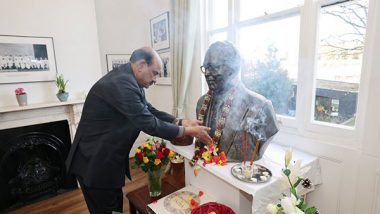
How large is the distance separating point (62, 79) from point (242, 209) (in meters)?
2.41

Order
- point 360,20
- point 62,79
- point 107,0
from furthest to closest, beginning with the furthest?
point 107,0
point 62,79
point 360,20

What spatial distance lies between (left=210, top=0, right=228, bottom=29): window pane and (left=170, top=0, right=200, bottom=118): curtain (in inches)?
6.4

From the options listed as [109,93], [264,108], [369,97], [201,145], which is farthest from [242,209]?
[109,93]

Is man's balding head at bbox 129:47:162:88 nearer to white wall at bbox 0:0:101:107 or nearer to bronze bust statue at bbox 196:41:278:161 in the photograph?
bronze bust statue at bbox 196:41:278:161

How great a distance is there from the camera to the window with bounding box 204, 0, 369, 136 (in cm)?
126

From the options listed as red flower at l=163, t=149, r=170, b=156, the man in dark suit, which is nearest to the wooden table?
the man in dark suit

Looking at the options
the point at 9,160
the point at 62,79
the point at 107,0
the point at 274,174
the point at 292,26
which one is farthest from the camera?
the point at 107,0

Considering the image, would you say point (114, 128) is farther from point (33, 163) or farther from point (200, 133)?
point (33, 163)

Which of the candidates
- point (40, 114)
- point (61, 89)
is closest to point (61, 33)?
point (61, 89)

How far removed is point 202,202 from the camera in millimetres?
1280


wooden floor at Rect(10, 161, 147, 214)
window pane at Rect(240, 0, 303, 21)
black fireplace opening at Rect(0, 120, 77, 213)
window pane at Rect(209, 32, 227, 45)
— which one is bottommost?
wooden floor at Rect(10, 161, 147, 214)

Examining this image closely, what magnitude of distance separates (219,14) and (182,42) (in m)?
0.47

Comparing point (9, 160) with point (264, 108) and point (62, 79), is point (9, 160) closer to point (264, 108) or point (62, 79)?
point (62, 79)

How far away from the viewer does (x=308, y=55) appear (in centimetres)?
139
